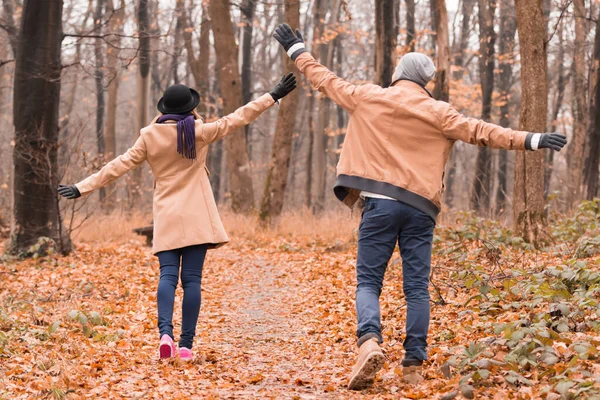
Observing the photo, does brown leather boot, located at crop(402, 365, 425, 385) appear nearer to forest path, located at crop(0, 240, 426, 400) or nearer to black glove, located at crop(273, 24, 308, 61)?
forest path, located at crop(0, 240, 426, 400)

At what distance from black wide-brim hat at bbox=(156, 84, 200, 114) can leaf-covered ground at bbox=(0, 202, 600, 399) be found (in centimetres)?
191

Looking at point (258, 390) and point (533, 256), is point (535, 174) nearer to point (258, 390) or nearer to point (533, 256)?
point (533, 256)

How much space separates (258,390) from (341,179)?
150 centimetres

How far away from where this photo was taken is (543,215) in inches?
408

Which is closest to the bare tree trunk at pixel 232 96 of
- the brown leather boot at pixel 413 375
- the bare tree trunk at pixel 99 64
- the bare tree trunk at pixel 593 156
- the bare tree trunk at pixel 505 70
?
the bare tree trunk at pixel 99 64

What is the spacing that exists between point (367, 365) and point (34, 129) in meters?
8.80

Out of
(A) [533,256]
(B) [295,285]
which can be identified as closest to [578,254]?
(A) [533,256]

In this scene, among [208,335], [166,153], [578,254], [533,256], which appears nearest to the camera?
[166,153]

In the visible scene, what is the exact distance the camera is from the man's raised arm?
5145 mm

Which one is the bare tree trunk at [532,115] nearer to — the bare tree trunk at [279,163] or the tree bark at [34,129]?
the tree bark at [34,129]

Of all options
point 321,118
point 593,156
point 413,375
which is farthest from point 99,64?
point 413,375

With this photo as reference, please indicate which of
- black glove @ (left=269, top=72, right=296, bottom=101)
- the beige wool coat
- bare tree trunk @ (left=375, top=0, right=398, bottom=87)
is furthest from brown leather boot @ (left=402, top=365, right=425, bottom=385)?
bare tree trunk @ (left=375, top=0, right=398, bottom=87)

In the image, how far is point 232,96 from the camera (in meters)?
19.8

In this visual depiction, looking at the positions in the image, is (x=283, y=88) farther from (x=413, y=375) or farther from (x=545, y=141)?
(x=413, y=375)
